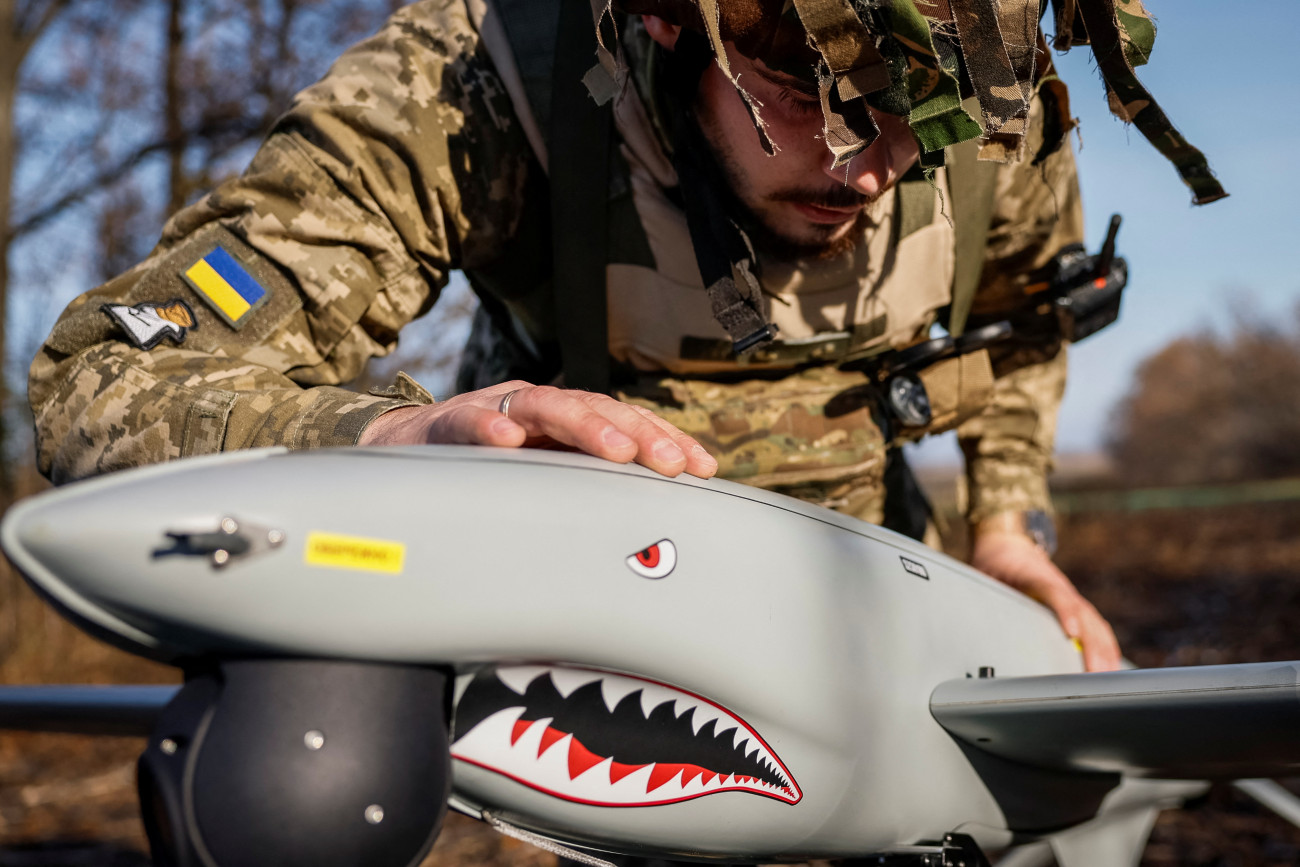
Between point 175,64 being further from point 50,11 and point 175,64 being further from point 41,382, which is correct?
point 41,382

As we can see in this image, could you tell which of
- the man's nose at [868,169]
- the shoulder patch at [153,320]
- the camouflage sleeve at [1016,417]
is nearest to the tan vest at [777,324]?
the man's nose at [868,169]

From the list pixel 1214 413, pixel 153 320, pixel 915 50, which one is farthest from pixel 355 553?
pixel 1214 413

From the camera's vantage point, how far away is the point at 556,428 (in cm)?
101

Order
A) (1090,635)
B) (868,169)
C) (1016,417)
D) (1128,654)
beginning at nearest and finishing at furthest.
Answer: (868,169), (1090,635), (1016,417), (1128,654)

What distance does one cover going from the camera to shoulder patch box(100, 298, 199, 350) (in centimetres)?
136

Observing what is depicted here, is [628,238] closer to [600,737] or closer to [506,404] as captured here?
[506,404]

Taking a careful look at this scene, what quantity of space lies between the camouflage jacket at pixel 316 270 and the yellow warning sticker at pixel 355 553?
35 cm

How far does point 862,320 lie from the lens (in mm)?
1854

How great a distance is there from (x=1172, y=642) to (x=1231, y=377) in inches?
904

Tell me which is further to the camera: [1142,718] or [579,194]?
[579,194]

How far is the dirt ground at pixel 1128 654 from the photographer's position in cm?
363

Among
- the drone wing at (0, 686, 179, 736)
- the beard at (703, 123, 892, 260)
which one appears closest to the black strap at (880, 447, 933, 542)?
the beard at (703, 123, 892, 260)

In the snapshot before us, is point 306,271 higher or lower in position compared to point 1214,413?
higher

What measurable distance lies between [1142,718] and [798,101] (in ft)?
3.24
